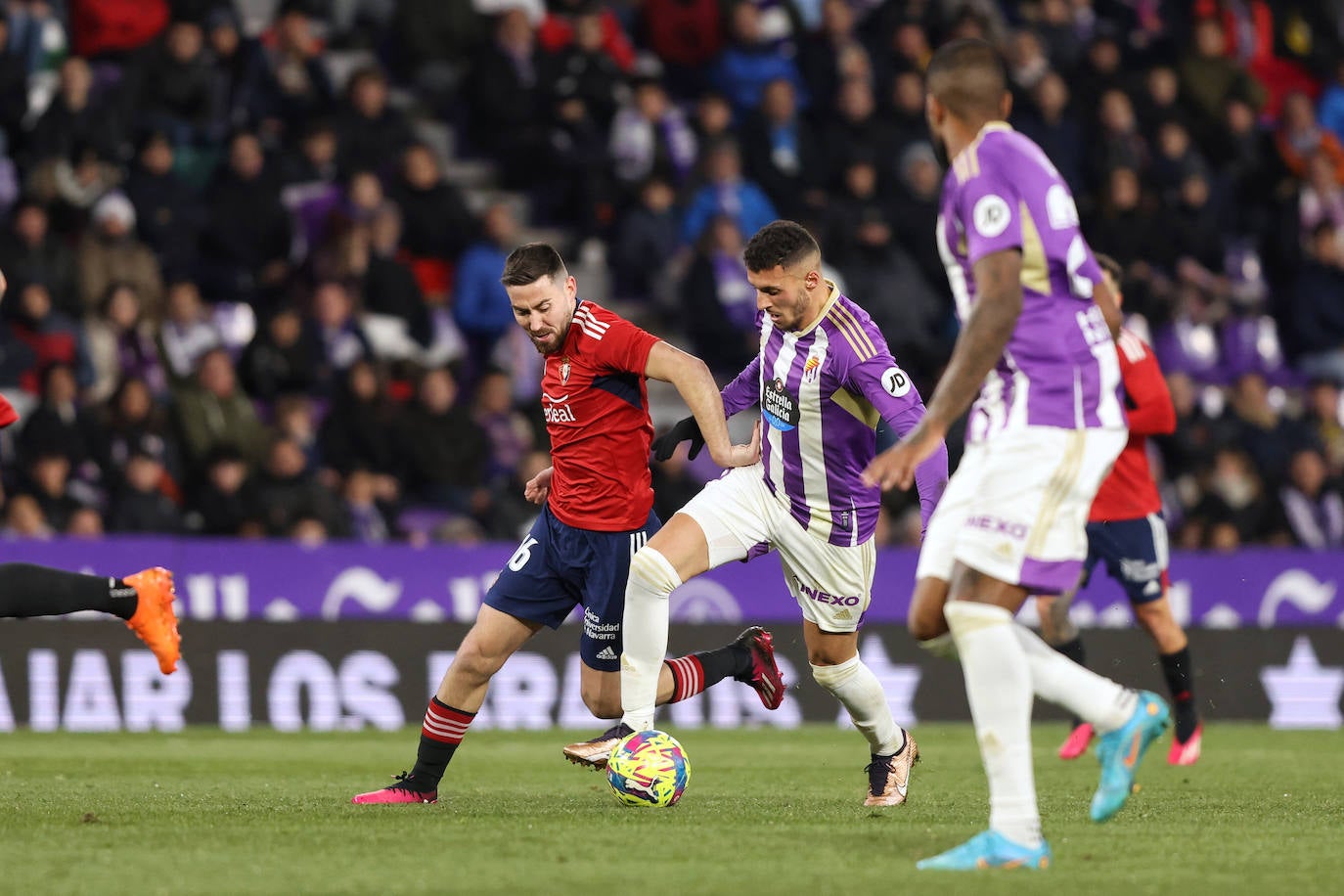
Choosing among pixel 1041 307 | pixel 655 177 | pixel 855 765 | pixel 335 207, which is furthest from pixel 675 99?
pixel 1041 307

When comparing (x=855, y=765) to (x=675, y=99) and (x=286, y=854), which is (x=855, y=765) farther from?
(x=675, y=99)

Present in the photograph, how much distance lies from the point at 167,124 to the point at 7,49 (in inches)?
55.6

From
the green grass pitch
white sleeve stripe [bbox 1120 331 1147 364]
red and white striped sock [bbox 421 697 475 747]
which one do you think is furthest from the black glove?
white sleeve stripe [bbox 1120 331 1147 364]

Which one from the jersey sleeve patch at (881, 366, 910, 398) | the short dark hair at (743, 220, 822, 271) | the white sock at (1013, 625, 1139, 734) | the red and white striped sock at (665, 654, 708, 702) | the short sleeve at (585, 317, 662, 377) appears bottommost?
the red and white striped sock at (665, 654, 708, 702)

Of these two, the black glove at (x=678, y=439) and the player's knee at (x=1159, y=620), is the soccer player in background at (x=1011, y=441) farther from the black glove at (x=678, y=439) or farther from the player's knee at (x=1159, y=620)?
the player's knee at (x=1159, y=620)

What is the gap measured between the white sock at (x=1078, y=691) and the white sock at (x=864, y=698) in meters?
2.27

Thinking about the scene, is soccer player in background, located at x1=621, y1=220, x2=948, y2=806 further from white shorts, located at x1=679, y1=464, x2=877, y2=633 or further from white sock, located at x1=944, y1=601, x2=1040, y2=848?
white sock, located at x1=944, y1=601, x2=1040, y2=848

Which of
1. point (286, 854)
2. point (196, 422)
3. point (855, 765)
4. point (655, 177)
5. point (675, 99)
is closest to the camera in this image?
point (286, 854)

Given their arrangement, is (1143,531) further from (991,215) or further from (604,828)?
(991,215)

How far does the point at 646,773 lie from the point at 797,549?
1.17m

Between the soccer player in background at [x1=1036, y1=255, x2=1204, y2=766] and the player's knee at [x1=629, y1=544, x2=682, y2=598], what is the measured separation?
2.88 metres

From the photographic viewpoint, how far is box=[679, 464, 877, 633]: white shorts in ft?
26.6

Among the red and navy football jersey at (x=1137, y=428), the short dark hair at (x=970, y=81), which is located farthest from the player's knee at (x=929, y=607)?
the red and navy football jersey at (x=1137, y=428)

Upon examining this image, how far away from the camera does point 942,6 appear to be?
19844 millimetres
